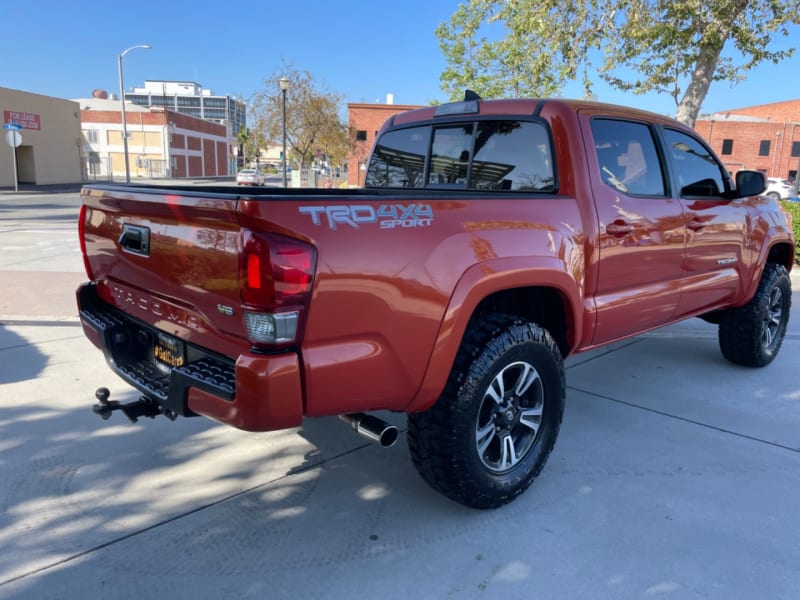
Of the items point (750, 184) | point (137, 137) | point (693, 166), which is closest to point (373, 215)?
point (693, 166)

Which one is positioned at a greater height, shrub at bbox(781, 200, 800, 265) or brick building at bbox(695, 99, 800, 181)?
brick building at bbox(695, 99, 800, 181)

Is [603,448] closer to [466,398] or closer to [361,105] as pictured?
[466,398]

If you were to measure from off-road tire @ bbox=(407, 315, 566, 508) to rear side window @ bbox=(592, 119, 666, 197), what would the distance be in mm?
1141

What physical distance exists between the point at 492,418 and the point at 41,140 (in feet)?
136

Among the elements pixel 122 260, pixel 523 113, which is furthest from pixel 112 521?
pixel 523 113

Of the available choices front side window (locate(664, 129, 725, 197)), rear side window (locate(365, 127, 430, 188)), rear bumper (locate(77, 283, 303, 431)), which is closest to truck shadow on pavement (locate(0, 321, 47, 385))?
rear bumper (locate(77, 283, 303, 431))

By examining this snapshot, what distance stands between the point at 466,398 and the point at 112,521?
174 centimetres

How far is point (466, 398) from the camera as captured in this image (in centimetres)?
267


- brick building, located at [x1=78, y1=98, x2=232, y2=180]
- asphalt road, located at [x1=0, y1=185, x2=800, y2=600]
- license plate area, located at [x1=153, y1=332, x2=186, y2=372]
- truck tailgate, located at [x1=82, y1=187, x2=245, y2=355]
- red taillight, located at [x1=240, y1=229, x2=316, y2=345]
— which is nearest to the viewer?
red taillight, located at [x1=240, y1=229, x2=316, y2=345]

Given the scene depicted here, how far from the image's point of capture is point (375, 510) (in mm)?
2986

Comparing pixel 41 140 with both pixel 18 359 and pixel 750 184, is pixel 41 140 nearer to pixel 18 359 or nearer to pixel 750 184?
pixel 18 359

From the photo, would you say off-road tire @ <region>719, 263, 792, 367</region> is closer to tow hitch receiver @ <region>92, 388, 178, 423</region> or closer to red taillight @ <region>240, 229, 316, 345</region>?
red taillight @ <region>240, 229, 316, 345</region>

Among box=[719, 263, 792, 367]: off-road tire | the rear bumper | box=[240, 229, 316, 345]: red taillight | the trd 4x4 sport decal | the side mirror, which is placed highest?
the side mirror

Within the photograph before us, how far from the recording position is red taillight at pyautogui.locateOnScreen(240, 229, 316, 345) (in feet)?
6.81
